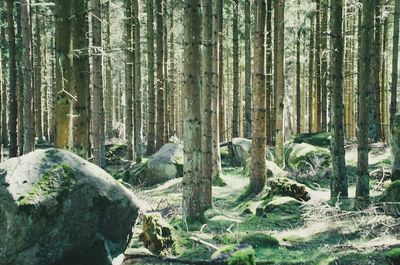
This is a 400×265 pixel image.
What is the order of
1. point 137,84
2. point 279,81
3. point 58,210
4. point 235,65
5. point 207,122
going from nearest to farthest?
point 58,210 < point 207,122 < point 279,81 < point 137,84 < point 235,65

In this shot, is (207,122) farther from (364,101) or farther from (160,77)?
(160,77)

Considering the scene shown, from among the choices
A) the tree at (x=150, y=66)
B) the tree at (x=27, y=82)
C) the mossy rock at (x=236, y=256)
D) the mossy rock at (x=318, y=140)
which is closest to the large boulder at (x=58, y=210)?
the mossy rock at (x=236, y=256)

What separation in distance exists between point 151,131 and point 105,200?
1410cm

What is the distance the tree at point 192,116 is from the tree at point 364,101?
336 cm

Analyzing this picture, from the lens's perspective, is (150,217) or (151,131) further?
(151,131)

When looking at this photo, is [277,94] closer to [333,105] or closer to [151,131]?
[333,105]

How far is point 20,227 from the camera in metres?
5.76

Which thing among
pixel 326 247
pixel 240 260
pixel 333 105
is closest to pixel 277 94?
pixel 333 105

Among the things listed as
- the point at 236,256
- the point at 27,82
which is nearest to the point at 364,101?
the point at 236,256

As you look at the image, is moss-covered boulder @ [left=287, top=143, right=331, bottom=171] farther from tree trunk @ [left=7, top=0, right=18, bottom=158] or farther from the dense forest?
tree trunk @ [left=7, top=0, right=18, bottom=158]

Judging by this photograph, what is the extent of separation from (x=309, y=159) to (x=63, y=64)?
10898 millimetres

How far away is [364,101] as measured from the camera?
9.69m

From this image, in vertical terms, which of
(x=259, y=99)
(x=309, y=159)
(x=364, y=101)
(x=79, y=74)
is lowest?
(x=309, y=159)

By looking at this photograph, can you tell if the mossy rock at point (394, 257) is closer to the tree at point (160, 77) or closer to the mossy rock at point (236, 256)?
the mossy rock at point (236, 256)
